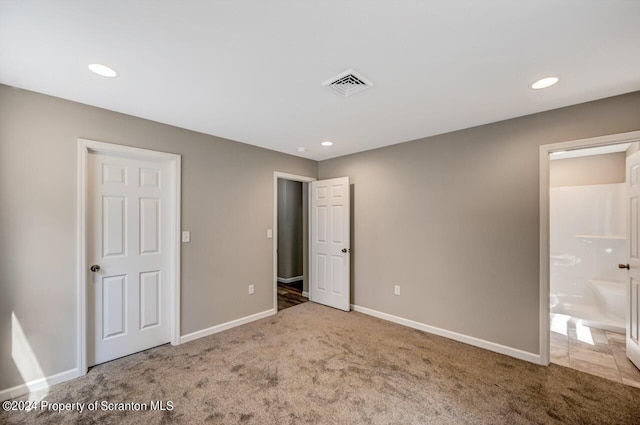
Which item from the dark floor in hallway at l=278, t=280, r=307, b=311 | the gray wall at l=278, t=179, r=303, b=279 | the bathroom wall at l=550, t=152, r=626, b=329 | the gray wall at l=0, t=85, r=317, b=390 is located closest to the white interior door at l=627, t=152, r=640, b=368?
the bathroom wall at l=550, t=152, r=626, b=329

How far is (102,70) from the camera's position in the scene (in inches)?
73.6

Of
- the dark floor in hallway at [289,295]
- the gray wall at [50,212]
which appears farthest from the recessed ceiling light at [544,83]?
the dark floor in hallway at [289,295]

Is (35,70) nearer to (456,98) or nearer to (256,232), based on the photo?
(256,232)

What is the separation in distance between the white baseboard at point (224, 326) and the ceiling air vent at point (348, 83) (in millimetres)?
3029

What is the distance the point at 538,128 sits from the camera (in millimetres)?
2594

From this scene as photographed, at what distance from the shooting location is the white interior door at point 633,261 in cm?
249

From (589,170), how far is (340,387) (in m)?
4.68

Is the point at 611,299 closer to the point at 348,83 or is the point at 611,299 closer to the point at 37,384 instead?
the point at 348,83

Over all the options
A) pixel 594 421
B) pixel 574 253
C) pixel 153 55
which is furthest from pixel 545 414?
pixel 153 55

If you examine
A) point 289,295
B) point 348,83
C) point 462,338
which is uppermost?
point 348,83

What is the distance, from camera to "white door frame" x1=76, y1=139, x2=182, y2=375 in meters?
2.35

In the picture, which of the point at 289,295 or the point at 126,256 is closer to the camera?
the point at 126,256

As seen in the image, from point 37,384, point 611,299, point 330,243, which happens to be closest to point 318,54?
point 330,243

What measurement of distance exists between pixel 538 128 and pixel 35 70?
4261mm
